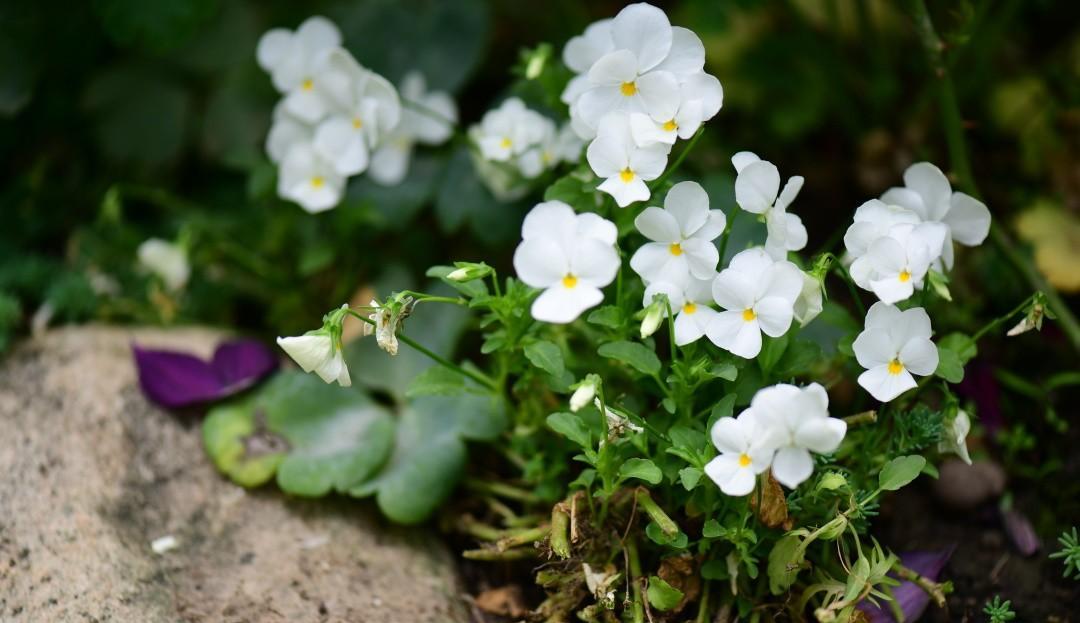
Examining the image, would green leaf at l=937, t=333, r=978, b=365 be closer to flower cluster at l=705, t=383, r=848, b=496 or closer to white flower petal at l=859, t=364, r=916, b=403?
white flower petal at l=859, t=364, r=916, b=403

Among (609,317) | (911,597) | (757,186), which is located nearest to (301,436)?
(609,317)

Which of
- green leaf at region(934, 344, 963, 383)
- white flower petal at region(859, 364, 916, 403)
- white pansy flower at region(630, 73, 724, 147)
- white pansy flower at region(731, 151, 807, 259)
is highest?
white pansy flower at region(630, 73, 724, 147)

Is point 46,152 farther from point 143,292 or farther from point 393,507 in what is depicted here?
point 393,507

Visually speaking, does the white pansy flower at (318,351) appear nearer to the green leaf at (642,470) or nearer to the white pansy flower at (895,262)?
the green leaf at (642,470)

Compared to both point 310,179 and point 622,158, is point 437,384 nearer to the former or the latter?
point 622,158

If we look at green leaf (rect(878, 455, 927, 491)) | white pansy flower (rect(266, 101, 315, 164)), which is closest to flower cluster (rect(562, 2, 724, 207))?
green leaf (rect(878, 455, 927, 491))

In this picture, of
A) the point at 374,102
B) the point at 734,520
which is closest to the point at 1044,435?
the point at 734,520
